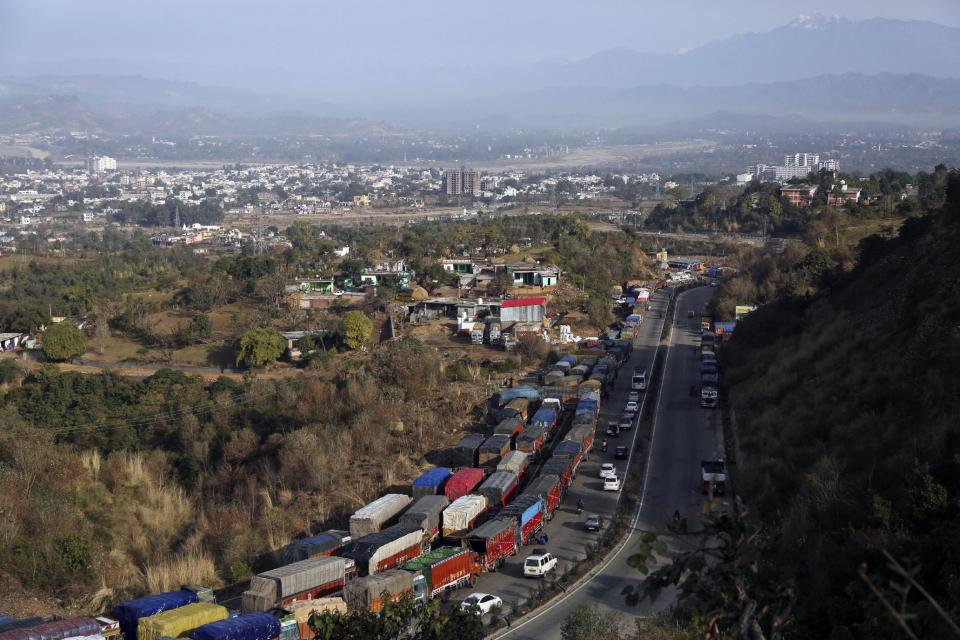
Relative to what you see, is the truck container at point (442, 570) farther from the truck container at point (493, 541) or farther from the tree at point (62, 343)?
the tree at point (62, 343)

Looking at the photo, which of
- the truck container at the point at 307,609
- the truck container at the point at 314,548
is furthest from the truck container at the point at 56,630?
the truck container at the point at 314,548

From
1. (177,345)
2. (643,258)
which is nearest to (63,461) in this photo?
(177,345)

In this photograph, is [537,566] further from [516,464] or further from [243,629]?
[243,629]

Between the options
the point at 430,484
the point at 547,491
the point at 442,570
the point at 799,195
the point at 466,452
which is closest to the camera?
the point at 442,570

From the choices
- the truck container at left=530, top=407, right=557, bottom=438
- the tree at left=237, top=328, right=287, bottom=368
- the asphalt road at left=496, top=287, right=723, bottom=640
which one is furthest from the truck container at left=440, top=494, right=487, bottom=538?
the tree at left=237, top=328, right=287, bottom=368

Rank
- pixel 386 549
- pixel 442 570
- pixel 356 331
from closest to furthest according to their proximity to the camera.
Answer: pixel 442 570 < pixel 386 549 < pixel 356 331

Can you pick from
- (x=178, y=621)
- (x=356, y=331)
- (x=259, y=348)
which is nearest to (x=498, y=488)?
(x=178, y=621)
